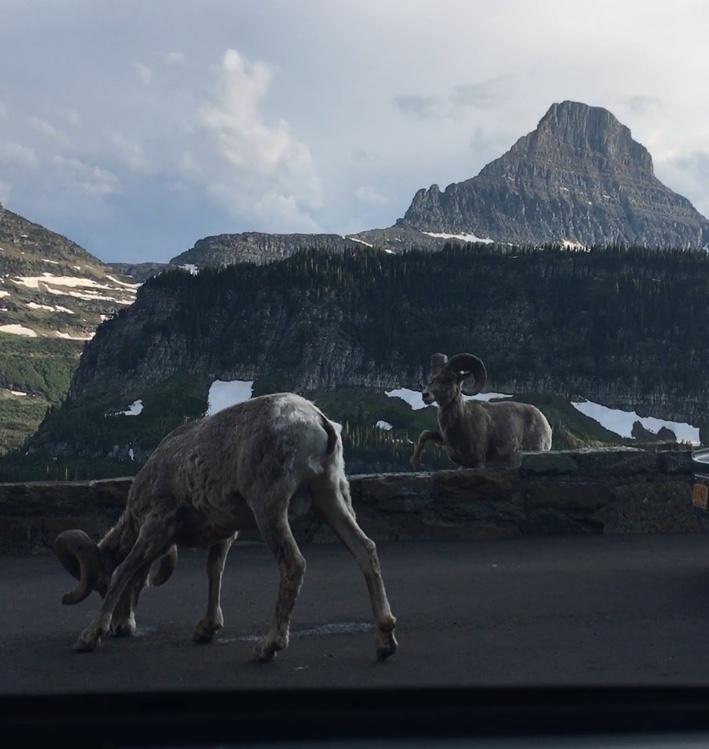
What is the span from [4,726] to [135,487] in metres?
2.58

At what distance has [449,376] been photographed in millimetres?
16859

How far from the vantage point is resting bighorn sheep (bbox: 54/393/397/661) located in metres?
7.67

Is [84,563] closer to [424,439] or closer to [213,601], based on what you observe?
[213,601]

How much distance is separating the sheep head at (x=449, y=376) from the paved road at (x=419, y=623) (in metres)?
4.25

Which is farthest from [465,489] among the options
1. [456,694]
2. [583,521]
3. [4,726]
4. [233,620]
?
[4,726]

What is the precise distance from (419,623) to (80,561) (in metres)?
2.47

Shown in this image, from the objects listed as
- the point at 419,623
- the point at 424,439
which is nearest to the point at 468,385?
the point at 424,439

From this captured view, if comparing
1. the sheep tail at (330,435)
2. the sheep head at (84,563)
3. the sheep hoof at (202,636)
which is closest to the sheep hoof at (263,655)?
the sheep hoof at (202,636)

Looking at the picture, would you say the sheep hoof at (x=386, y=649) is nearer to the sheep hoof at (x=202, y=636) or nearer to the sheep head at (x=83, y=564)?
the sheep hoof at (x=202, y=636)

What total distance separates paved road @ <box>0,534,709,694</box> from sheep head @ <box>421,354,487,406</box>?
4.25 meters

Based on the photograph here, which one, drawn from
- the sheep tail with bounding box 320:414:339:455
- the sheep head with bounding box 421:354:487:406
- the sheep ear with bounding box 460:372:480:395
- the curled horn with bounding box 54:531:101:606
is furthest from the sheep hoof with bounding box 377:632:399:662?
the sheep ear with bounding box 460:372:480:395

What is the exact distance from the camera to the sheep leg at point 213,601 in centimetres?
825

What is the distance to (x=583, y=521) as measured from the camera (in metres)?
13.5

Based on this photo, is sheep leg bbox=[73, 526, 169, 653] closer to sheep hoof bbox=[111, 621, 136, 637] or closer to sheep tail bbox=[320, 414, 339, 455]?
sheep hoof bbox=[111, 621, 136, 637]
